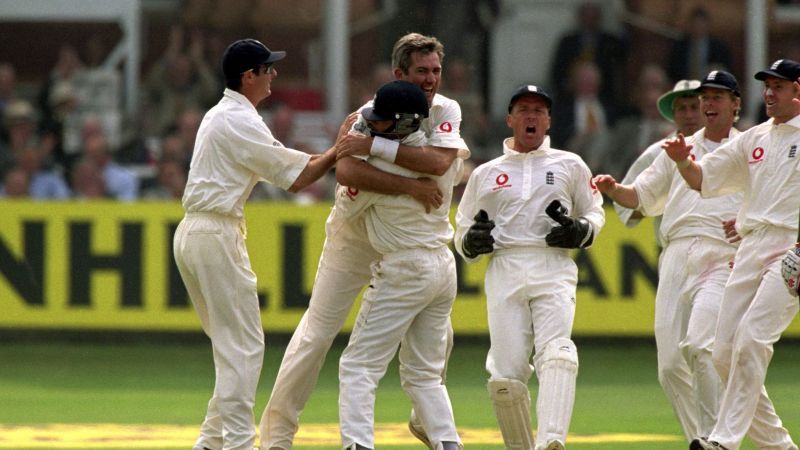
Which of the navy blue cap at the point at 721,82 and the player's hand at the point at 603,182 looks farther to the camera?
the navy blue cap at the point at 721,82

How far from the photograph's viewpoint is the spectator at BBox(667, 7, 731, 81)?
1769 centimetres

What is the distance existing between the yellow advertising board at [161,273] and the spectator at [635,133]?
1.54m

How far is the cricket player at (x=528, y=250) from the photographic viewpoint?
8.41 m

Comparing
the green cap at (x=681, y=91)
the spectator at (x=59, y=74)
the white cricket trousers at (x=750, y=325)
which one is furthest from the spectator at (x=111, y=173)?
the white cricket trousers at (x=750, y=325)

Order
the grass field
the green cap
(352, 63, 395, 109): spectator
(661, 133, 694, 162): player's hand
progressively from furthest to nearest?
(352, 63, 395, 109): spectator, the grass field, the green cap, (661, 133, 694, 162): player's hand

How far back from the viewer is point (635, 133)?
16766mm

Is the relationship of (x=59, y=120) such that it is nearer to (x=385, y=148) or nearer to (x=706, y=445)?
(x=385, y=148)

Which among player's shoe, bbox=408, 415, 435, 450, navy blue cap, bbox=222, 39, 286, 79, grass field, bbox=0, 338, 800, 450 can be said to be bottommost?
grass field, bbox=0, 338, 800, 450

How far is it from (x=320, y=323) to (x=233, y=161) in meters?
1.07

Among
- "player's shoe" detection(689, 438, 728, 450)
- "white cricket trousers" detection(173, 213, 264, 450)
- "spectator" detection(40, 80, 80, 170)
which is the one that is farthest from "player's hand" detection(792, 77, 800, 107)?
"spectator" detection(40, 80, 80, 170)

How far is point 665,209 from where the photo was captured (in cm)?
968

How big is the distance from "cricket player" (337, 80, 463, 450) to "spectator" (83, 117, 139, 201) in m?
8.05

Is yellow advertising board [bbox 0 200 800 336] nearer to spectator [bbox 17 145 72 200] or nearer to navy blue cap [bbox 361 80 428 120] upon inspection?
spectator [bbox 17 145 72 200]

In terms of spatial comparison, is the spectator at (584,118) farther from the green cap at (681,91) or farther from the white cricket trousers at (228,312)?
the white cricket trousers at (228,312)
